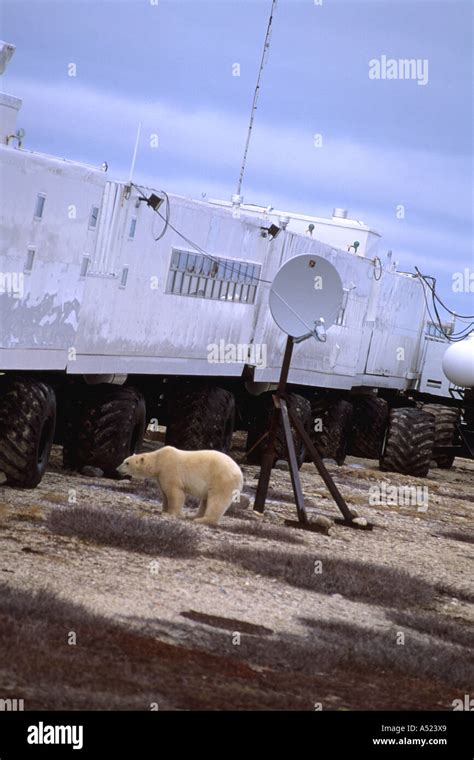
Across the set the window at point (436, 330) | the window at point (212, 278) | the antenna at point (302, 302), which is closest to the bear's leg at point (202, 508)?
the antenna at point (302, 302)

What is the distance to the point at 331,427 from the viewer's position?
28812mm

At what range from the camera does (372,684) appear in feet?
30.6

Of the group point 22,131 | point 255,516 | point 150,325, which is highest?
point 22,131

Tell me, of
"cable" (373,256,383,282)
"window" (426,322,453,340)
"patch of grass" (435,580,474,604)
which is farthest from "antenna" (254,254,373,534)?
"window" (426,322,453,340)

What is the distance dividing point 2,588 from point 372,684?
7.78 ft

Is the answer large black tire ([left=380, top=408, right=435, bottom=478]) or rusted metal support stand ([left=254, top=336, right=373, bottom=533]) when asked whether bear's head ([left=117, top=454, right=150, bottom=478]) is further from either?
large black tire ([left=380, top=408, right=435, bottom=478])

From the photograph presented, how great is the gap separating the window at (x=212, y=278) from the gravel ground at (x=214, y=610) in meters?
2.90

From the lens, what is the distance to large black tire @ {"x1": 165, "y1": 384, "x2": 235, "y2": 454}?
2183 centimetres

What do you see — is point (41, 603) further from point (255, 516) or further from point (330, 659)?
point (255, 516)

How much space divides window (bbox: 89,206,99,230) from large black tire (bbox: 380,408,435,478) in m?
12.1

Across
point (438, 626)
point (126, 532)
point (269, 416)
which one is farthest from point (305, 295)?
point (269, 416)

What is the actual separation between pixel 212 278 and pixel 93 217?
14.9 feet
